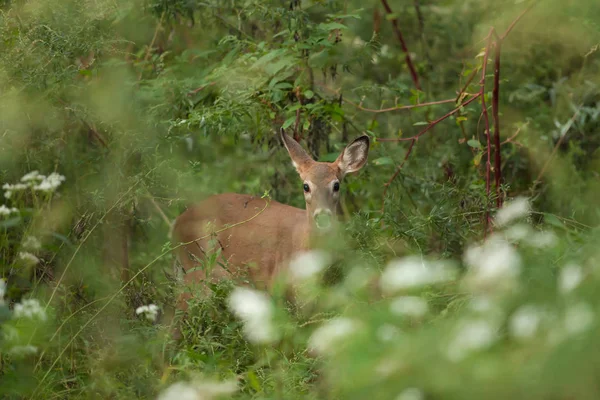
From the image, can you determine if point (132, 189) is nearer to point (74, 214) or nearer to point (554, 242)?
point (74, 214)

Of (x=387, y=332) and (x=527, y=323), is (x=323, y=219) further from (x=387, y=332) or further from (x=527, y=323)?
(x=527, y=323)

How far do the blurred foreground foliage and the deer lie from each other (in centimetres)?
21

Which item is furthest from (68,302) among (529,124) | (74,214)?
(529,124)

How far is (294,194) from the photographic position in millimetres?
6902

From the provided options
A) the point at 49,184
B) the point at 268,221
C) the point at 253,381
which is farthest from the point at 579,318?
the point at 268,221

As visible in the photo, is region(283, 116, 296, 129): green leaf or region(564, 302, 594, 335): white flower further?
region(283, 116, 296, 129): green leaf

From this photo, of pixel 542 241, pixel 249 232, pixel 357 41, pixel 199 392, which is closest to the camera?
pixel 199 392

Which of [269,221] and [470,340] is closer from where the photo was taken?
[470,340]

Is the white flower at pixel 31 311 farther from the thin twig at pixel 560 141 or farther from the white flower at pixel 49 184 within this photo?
the thin twig at pixel 560 141

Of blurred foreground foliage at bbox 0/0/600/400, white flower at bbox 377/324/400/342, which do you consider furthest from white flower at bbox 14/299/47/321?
white flower at bbox 377/324/400/342

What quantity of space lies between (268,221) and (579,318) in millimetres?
3995

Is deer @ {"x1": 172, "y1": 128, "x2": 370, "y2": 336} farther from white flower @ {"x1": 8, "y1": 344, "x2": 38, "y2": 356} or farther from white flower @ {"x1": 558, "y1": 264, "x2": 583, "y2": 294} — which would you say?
white flower @ {"x1": 558, "y1": 264, "x2": 583, "y2": 294}

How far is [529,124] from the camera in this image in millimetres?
7035

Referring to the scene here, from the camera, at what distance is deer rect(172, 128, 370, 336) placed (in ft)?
18.6
